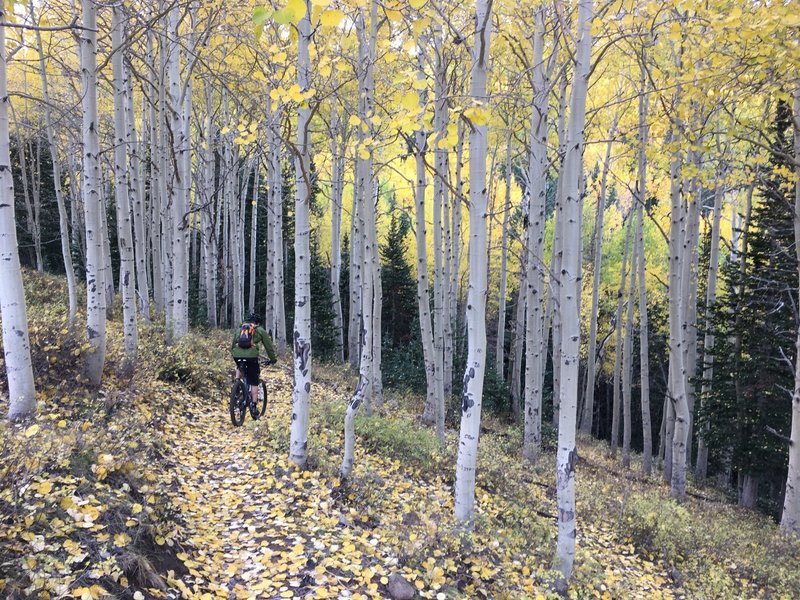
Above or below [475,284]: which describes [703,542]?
below

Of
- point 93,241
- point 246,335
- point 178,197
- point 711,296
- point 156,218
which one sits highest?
point 178,197

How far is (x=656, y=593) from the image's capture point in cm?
535

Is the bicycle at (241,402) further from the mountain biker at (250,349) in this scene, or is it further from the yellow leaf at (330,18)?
the yellow leaf at (330,18)

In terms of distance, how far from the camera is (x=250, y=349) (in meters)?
7.37

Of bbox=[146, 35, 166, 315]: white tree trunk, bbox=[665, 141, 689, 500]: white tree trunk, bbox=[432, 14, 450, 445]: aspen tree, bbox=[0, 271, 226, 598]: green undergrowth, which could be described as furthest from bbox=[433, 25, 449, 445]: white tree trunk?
bbox=[146, 35, 166, 315]: white tree trunk

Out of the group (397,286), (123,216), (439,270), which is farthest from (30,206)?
(439,270)

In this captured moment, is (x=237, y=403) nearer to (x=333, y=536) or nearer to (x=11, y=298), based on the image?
(x=11, y=298)

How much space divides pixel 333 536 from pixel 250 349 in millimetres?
3654

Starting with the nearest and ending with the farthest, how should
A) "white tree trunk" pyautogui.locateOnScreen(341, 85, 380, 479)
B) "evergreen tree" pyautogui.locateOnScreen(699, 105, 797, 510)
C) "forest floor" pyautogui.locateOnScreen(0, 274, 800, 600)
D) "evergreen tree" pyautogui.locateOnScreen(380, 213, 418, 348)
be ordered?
"forest floor" pyautogui.locateOnScreen(0, 274, 800, 600), "white tree trunk" pyautogui.locateOnScreen(341, 85, 380, 479), "evergreen tree" pyautogui.locateOnScreen(699, 105, 797, 510), "evergreen tree" pyautogui.locateOnScreen(380, 213, 418, 348)

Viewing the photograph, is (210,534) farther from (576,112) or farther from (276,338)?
(276,338)

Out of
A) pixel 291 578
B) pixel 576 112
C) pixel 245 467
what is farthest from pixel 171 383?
pixel 576 112

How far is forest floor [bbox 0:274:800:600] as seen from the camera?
3371 mm

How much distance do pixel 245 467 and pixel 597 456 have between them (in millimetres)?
10869

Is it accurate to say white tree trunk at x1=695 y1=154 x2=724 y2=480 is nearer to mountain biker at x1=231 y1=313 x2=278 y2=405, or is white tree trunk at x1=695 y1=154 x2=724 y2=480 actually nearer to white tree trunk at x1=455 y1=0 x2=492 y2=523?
white tree trunk at x1=455 y1=0 x2=492 y2=523
